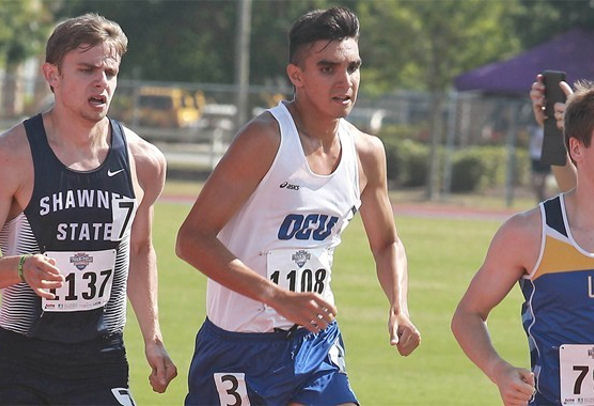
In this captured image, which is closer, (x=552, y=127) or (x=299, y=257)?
(x=299, y=257)

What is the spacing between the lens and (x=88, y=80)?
526cm

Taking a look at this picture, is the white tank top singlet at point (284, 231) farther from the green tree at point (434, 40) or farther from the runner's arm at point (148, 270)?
the green tree at point (434, 40)

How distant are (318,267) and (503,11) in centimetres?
3091

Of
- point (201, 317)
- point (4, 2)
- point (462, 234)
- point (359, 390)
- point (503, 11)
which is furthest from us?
point (4, 2)

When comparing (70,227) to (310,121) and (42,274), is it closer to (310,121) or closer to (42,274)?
(42,274)

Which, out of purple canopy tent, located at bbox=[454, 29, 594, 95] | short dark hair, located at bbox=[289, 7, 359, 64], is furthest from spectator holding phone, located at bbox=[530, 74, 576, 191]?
purple canopy tent, located at bbox=[454, 29, 594, 95]

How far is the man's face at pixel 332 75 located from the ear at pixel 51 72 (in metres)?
1.03

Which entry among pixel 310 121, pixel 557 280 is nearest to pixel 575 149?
pixel 557 280

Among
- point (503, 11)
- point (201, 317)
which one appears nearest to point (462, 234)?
point (201, 317)

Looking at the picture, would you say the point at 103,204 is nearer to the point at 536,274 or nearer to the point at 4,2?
the point at 536,274

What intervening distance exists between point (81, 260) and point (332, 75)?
1294mm

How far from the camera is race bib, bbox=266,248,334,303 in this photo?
540 centimetres

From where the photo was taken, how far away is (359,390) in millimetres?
9148

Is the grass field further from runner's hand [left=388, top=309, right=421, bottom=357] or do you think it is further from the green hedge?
the green hedge
